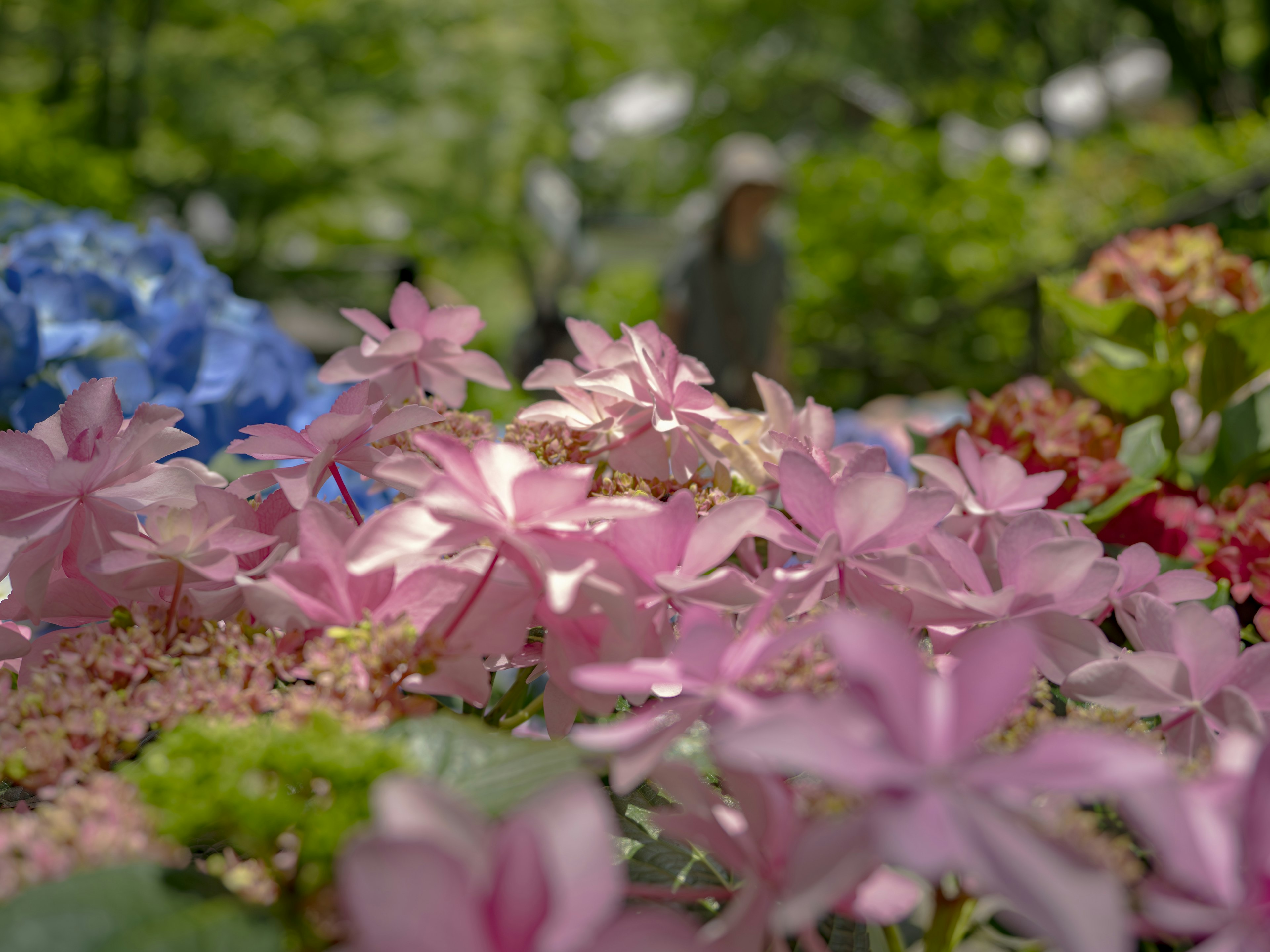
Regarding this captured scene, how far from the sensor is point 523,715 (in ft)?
1.27

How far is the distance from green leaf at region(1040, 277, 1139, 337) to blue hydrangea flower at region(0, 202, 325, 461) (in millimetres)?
676

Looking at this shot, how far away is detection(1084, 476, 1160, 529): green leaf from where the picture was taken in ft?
1.69

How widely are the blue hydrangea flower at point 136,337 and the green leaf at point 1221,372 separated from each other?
76cm

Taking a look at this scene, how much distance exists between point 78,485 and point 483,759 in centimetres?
21

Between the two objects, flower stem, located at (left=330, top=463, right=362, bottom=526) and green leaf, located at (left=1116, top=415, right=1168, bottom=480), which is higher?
flower stem, located at (left=330, top=463, right=362, bottom=526)

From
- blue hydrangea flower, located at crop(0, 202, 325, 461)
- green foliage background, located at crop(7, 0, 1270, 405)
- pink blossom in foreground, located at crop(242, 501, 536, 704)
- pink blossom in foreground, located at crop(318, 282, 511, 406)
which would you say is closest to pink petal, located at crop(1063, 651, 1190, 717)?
pink blossom in foreground, located at crop(242, 501, 536, 704)

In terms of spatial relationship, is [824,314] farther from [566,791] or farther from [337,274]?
[566,791]

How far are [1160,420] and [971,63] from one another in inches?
399

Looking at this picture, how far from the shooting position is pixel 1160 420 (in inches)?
25.0

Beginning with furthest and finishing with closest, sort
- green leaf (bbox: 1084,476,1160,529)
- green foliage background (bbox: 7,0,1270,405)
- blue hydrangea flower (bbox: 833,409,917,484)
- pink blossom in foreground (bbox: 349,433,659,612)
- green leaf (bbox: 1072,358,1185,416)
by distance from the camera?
green foliage background (bbox: 7,0,1270,405)
blue hydrangea flower (bbox: 833,409,917,484)
green leaf (bbox: 1072,358,1185,416)
green leaf (bbox: 1084,476,1160,529)
pink blossom in foreground (bbox: 349,433,659,612)

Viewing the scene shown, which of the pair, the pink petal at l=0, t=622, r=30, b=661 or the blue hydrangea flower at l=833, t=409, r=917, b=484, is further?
the blue hydrangea flower at l=833, t=409, r=917, b=484

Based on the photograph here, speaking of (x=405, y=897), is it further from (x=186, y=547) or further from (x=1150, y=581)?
(x=1150, y=581)

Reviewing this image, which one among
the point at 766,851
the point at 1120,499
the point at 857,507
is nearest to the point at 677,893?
the point at 766,851

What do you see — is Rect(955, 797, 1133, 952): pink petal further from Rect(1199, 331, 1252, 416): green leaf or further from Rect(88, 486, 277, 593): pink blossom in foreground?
Rect(1199, 331, 1252, 416): green leaf
